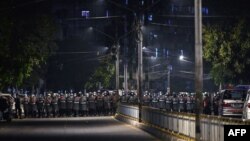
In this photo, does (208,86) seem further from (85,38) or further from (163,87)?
(85,38)

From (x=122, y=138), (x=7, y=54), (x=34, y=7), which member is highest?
(x=34, y=7)

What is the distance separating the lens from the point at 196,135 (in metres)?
26.5

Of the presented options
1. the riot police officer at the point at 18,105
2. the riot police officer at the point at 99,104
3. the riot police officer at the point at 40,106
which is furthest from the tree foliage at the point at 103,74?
the riot police officer at the point at 18,105

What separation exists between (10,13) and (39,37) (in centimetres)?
899

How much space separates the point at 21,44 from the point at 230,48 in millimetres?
16692

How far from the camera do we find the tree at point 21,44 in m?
59.6

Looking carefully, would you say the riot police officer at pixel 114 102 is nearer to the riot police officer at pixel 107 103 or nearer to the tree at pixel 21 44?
the riot police officer at pixel 107 103

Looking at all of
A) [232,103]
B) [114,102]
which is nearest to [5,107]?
[114,102]

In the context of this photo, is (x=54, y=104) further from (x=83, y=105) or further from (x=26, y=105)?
(x=83, y=105)

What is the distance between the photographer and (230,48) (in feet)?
209

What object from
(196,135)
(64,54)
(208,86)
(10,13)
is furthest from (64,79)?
(196,135)

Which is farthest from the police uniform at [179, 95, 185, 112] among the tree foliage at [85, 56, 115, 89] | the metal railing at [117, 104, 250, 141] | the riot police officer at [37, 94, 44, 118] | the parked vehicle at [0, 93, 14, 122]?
the tree foliage at [85, 56, 115, 89]

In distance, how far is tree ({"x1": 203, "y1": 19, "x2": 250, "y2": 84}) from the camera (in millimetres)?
62688

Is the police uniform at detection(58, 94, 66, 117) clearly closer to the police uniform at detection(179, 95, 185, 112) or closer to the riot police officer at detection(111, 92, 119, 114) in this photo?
the riot police officer at detection(111, 92, 119, 114)
